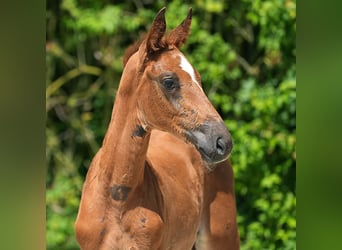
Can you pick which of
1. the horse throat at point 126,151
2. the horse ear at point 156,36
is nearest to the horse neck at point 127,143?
the horse throat at point 126,151

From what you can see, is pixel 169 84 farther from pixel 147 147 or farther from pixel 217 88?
pixel 217 88

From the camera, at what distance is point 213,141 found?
6.21ft

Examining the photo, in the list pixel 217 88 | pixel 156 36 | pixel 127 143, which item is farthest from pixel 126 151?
pixel 217 88

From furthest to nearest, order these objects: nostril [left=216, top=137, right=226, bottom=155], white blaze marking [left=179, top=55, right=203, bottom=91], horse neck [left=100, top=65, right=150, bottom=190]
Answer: horse neck [left=100, top=65, right=150, bottom=190] < white blaze marking [left=179, top=55, right=203, bottom=91] < nostril [left=216, top=137, right=226, bottom=155]

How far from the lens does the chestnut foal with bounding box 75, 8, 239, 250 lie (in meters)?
1.95

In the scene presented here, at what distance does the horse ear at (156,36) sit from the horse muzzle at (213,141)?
0.28 m

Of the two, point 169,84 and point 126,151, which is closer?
point 169,84

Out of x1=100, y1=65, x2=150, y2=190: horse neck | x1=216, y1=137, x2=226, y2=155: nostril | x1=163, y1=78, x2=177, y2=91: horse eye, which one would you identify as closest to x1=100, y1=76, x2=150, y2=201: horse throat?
x1=100, y1=65, x2=150, y2=190: horse neck

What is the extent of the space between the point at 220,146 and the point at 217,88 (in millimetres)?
2572

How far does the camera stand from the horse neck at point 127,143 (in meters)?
2.09

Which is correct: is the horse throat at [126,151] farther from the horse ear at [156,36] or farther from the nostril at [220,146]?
the nostril at [220,146]

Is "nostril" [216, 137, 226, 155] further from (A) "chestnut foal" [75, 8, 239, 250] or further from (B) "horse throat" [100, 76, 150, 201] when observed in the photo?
(B) "horse throat" [100, 76, 150, 201]

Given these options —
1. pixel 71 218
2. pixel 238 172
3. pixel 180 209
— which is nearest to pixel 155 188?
pixel 180 209
